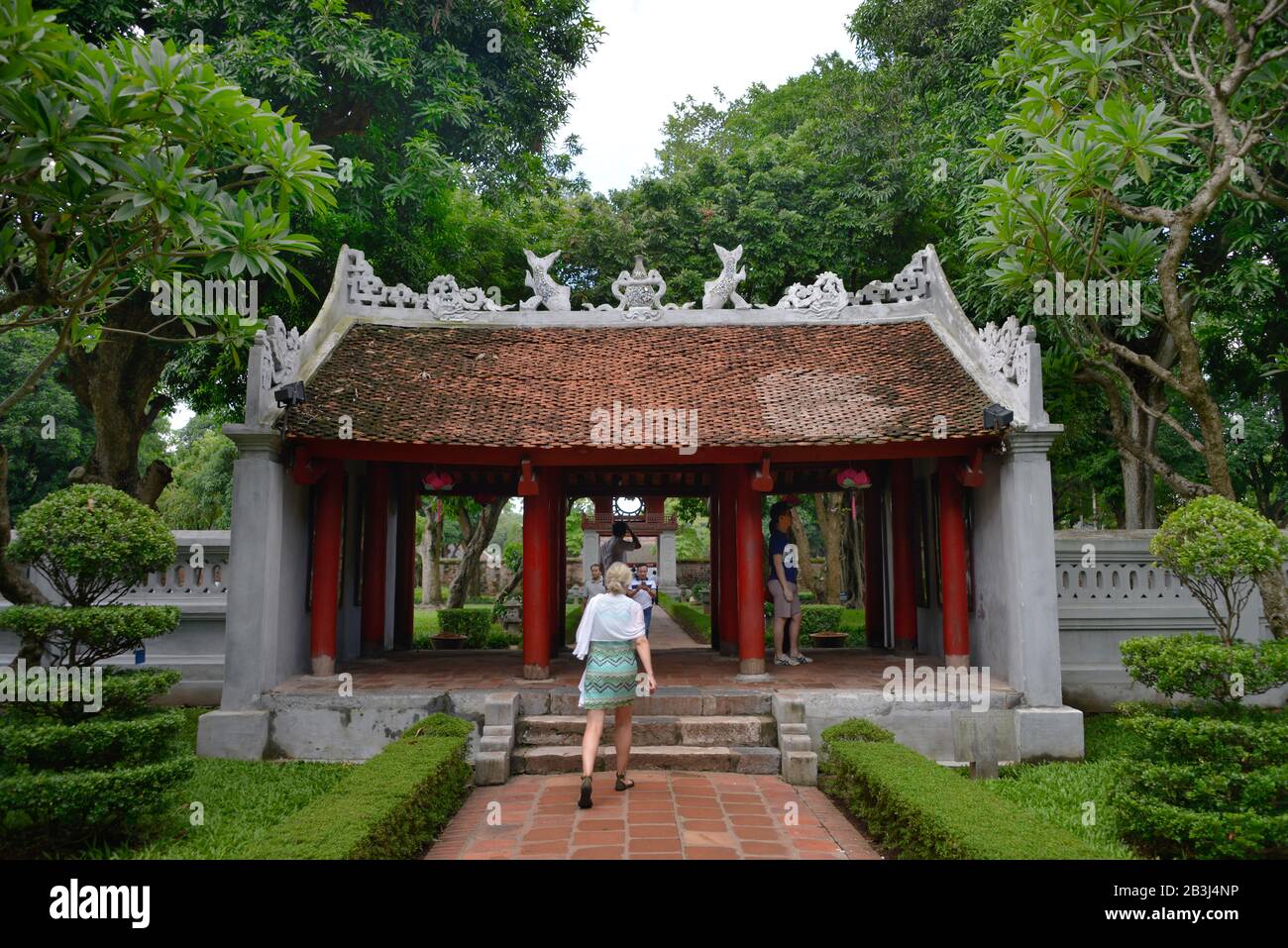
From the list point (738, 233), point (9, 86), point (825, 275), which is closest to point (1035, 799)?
point (825, 275)

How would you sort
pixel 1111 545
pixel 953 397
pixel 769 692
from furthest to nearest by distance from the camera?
pixel 1111 545 → pixel 953 397 → pixel 769 692

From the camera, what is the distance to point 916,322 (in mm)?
11953

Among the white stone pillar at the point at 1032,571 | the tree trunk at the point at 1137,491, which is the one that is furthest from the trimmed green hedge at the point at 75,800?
the tree trunk at the point at 1137,491

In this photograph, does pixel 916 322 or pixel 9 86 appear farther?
pixel 916 322

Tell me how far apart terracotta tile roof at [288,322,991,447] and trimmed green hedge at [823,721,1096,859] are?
355cm

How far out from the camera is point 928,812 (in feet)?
17.9

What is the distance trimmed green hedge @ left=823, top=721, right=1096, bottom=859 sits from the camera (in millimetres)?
4930

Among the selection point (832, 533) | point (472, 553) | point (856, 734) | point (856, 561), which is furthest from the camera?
point (832, 533)

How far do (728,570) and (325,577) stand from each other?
527cm

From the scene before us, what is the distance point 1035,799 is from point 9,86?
8.66 m

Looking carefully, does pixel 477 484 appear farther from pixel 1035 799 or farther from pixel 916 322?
pixel 1035 799

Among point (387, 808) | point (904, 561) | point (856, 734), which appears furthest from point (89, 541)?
point (904, 561)

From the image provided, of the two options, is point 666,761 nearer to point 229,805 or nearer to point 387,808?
point 387,808

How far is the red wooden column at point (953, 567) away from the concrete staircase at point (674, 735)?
2.58 m
